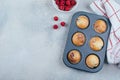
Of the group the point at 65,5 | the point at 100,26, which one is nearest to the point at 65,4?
the point at 65,5

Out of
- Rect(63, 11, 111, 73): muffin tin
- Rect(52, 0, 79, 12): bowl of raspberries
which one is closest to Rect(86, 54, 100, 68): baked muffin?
Rect(63, 11, 111, 73): muffin tin

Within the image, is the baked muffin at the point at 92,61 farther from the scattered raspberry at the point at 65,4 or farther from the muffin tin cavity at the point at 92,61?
the scattered raspberry at the point at 65,4

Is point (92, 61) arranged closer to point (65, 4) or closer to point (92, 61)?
point (92, 61)

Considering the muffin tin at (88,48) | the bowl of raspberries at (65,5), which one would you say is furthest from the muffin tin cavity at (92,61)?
the bowl of raspberries at (65,5)

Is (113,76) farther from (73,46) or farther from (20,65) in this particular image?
(20,65)

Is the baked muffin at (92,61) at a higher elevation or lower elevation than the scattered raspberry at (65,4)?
lower

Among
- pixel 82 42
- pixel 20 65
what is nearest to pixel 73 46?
pixel 82 42
